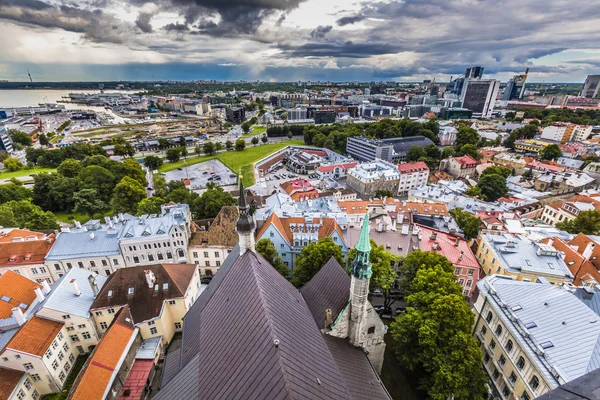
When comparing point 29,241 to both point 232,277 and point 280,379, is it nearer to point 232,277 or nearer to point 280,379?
point 232,277

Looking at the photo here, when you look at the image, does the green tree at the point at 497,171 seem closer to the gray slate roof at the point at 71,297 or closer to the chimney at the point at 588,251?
the chimney at the point at 588,251

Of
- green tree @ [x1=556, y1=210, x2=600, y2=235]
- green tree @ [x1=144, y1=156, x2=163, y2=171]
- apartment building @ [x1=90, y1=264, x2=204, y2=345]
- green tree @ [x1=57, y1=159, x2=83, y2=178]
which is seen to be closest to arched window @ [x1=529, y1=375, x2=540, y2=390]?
apartment building @ [x1=90, y1=264, x2=204, y2=345]

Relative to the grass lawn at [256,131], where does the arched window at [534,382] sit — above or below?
above

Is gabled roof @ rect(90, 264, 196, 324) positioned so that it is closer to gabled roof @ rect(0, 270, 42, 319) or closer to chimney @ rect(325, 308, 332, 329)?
gabled roof @ rect(0, 270, 42, 319)

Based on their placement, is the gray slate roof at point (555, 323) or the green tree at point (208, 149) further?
the green tree at point (208, 149)

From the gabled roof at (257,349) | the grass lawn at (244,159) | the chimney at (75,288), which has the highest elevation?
the gabled roof at (257,349)

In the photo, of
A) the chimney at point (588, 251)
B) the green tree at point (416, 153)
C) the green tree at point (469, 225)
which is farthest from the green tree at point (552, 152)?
the chimney at point (588, 251)
